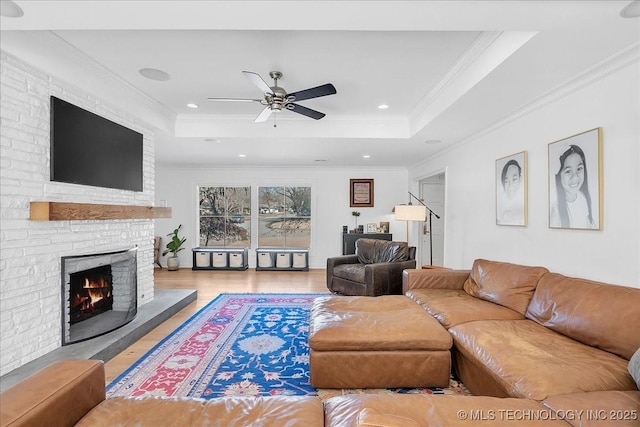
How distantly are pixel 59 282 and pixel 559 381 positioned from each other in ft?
11.3

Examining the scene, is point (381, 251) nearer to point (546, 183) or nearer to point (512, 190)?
point (512, 190)

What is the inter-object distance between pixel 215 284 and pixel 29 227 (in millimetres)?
3336

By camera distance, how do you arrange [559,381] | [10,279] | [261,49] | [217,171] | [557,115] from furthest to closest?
[217,171]
[557,115]
[261,49]
[10,279]
[559,381]

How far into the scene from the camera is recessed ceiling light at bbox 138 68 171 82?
9.53 ft

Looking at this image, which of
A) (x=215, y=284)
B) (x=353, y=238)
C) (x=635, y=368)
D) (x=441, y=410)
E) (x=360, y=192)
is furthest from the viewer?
(x=360, y=192)

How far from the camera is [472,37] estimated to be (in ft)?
7.57

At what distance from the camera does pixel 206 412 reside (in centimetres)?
126

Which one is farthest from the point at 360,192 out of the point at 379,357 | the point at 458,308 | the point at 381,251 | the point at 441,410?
the point at 441,410

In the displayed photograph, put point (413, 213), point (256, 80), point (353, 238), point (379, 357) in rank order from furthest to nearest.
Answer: point (353, 238), point (413, 213), point (256, 80), point (379, 357)

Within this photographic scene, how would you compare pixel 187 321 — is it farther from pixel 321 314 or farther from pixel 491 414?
pixel 491 414

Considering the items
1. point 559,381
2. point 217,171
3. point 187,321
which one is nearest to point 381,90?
point 559,381

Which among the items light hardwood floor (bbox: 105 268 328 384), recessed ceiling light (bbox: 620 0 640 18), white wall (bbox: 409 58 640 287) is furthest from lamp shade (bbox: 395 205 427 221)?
recessed ceiling light (bbox: 620 0 640 18)

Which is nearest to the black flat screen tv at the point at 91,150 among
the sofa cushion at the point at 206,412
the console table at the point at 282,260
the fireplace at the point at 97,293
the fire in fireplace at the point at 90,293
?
the fireplace at the point at 97,293

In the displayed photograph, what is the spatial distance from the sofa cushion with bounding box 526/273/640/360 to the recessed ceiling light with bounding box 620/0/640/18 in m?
1.52
